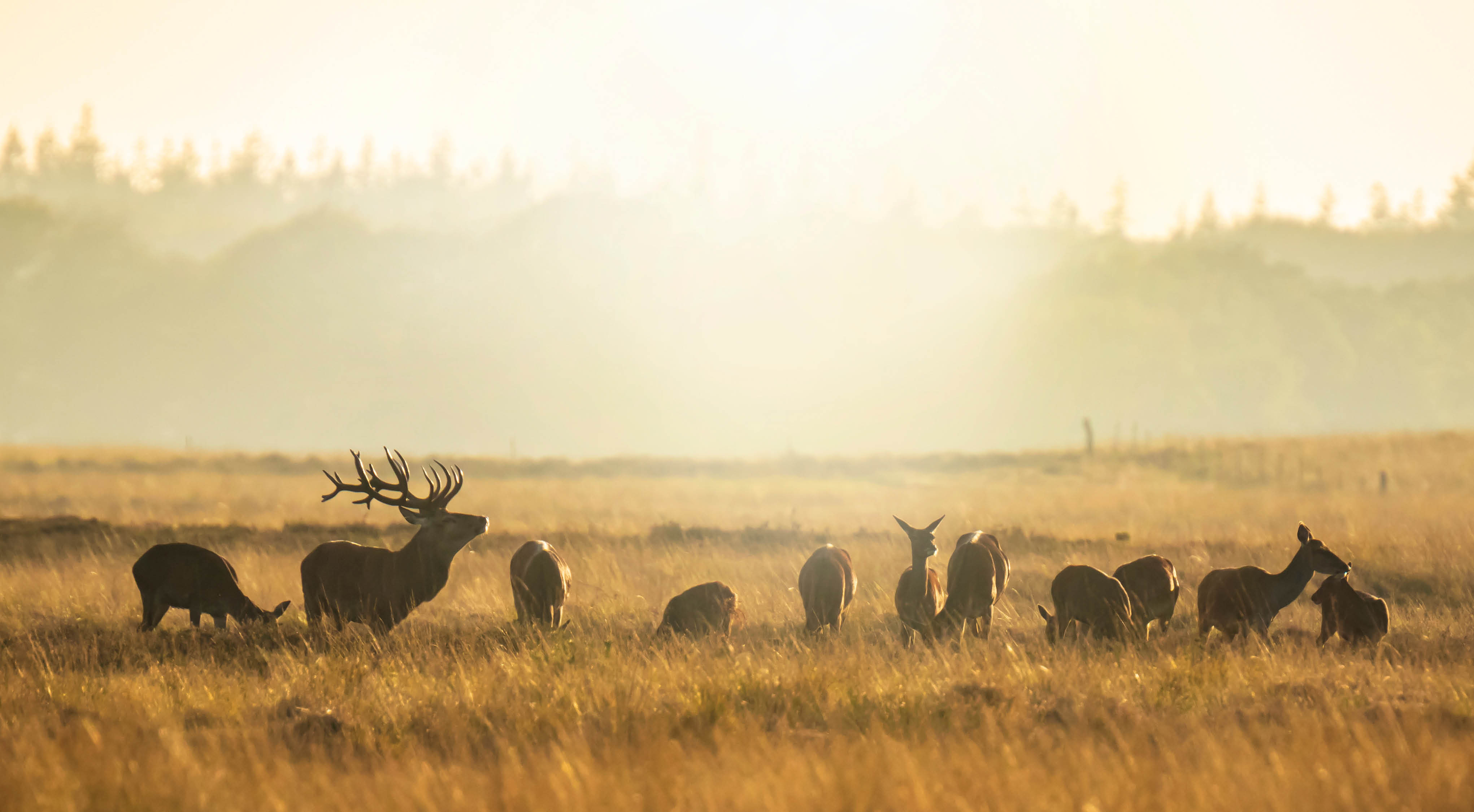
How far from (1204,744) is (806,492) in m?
27.3

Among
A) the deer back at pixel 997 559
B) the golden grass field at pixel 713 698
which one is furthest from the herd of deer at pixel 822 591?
the golden grass field at pixel 713 698

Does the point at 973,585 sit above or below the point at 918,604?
above

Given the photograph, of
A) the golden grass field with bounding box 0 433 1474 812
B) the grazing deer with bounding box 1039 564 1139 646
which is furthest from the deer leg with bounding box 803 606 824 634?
the grazing deer with bounding box 1039 564 1139 646

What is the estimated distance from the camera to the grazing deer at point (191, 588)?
1045 centimetres

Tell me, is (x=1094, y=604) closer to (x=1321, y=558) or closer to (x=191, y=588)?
(x=1321, y=558)

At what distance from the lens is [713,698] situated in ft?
24.6

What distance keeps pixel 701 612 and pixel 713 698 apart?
309 cm

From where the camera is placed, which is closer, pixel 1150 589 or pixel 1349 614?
pixel 1349 614

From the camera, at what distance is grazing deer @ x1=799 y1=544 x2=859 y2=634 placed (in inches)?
415

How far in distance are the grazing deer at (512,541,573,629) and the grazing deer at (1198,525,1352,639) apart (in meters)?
Result: 6.52

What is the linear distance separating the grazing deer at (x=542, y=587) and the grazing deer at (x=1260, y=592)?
6522 mm

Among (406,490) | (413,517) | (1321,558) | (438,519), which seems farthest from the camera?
(406,490)

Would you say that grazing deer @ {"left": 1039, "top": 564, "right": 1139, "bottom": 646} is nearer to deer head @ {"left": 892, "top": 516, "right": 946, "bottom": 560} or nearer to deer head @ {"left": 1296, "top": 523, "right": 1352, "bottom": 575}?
deer head @ {"left": 892, "top": 516, "right": 946, "bottom": 560}

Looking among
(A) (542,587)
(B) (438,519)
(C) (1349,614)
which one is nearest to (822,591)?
(A) (542,587)
